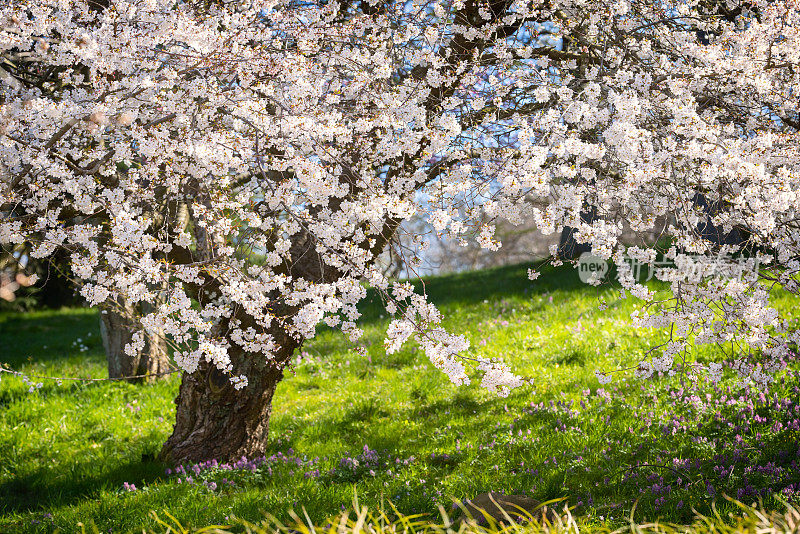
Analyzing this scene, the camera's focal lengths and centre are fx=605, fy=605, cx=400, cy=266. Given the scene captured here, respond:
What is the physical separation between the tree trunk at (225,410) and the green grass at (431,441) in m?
0.31

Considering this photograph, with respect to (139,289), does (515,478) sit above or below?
below

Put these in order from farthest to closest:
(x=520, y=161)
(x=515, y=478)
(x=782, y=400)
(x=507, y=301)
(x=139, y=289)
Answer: (x=507, y=301)
(x=782, y=400)
(x=515, y=478)
(x=139, y=289)
(x=520, y=161)

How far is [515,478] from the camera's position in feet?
17.8

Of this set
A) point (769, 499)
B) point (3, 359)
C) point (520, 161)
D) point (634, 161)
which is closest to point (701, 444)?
point (769, 499)

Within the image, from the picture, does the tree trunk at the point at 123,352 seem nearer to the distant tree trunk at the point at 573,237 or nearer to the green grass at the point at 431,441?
the green grass at the point at 431,441

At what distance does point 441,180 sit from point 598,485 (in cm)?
294

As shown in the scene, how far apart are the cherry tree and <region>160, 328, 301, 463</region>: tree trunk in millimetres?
32

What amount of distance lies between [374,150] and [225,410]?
3.07 meters

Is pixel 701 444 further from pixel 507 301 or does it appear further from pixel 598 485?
pixel 507 301

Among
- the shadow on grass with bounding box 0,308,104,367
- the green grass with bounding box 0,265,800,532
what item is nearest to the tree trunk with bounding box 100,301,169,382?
the green grass with bounding box 0,265,800,532

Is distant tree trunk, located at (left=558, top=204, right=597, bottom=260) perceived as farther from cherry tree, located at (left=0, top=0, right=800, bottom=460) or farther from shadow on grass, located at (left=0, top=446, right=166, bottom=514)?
shadow on grass, located at (left=0, top=446, right=166, bottom=514)

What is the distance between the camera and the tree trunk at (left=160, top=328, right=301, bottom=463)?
607 centimetres

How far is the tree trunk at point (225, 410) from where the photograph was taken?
19.9 ft

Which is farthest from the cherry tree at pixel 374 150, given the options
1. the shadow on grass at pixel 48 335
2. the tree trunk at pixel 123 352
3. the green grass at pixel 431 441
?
the shadow on grass at pixel 48 335
